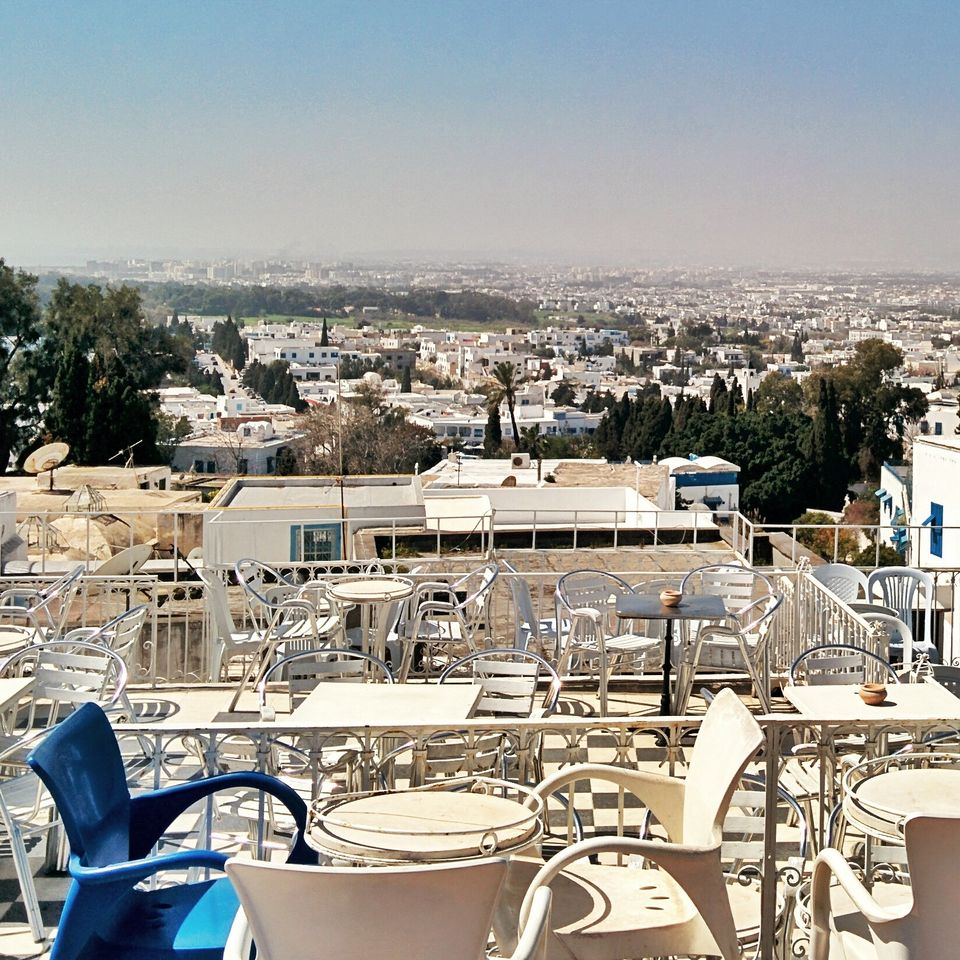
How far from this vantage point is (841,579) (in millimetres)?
6402

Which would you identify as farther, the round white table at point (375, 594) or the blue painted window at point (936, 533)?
the blue painted window at point (936, 533)

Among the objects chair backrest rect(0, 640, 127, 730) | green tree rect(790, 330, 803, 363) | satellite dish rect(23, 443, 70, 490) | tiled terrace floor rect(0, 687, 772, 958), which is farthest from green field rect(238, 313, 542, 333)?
chair backrest rect(0, 640, 127, 730)

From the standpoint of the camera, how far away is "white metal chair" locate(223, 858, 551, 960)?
1.66 metres

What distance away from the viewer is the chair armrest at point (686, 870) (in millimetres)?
1966

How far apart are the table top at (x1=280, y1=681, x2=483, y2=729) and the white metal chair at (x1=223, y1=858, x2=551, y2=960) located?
53.9 inches

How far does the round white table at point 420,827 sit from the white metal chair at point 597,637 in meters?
2.92

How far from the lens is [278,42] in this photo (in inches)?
3775

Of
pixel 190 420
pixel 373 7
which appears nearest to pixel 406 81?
pixel 373 7

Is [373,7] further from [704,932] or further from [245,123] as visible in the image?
[704,932]

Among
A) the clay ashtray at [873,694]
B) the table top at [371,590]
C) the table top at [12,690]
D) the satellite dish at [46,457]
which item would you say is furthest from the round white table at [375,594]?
the satellite dish at [46,457]

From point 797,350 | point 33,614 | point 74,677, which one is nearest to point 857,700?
point 74,677

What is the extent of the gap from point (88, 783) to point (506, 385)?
74.5 meters

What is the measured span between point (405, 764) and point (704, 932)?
2.57 meters

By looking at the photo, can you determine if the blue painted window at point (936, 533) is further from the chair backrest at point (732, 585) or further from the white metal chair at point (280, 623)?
the white metal chair at point (280, 623)
